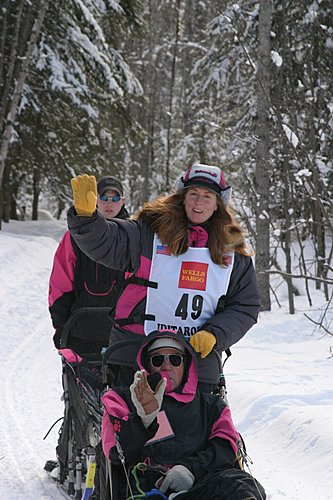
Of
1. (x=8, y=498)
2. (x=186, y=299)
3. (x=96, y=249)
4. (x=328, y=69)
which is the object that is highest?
(x=328, y=69)

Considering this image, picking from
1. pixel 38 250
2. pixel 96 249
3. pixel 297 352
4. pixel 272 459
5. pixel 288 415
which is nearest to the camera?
pixel 96 249

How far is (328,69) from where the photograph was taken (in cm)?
1288

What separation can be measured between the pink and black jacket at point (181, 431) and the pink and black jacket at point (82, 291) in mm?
1426

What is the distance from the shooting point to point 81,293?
486 cm

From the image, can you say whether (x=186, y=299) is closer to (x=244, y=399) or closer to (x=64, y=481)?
(x=64, y=481)

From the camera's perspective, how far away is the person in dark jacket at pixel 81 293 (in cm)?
478

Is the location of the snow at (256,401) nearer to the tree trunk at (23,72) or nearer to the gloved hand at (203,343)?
the gloved hand at (203,343)

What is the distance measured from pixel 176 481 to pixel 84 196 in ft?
4.33

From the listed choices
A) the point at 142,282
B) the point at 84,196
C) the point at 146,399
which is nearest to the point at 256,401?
the point at 142,282

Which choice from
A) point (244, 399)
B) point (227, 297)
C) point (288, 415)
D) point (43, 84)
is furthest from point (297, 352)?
point (43, 84)

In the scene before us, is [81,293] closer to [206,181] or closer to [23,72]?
[206,181]

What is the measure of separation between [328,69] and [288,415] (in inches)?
350

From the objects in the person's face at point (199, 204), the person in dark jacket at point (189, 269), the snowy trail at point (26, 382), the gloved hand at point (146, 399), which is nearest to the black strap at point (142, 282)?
the person in dark jacket at point (189, 269)

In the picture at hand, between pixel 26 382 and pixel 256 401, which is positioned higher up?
pixel 256 401
